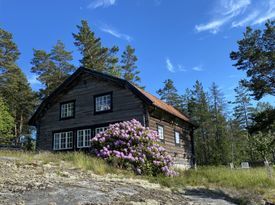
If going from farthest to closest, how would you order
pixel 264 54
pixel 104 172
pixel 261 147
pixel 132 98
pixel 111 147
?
pixel 264 54, pixel 132 98, pixel 261 147, pixel 111 147, pixel 104 172

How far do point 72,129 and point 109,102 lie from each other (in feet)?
12.3

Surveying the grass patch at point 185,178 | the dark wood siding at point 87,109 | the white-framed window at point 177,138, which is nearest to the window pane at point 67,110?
the dark wood siding at point 87,109

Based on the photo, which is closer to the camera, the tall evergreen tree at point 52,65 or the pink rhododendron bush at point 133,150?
the pink rhododendron bush at point 133,150

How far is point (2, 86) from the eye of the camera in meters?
45.7

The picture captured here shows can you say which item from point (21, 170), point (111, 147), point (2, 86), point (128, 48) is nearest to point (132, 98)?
point (111, 147)

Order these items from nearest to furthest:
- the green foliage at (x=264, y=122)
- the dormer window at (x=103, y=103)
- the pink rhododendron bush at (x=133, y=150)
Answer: the pink rhododendron bush at (x=133, y=150) < the dormer window at (x=103, y=103) < the green foliage at (x=264, y=122)

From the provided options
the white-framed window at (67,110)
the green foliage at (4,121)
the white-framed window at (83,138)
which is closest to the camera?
the white-framed window at (83,138)

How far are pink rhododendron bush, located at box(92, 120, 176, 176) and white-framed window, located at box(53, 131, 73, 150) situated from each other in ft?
28.2

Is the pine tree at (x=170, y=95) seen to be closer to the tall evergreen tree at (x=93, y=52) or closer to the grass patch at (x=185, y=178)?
the tall evergreen tree at (x=93, y=52)

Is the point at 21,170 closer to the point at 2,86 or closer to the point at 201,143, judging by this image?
the point at 2,86

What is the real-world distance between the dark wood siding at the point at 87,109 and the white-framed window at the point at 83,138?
0.52 meters

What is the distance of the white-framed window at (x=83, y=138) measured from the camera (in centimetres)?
2369

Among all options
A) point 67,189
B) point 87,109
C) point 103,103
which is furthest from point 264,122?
point 67,189

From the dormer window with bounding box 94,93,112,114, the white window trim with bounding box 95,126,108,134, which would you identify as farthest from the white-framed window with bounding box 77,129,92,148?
the dormer window with bounding box 94,93,112,114
